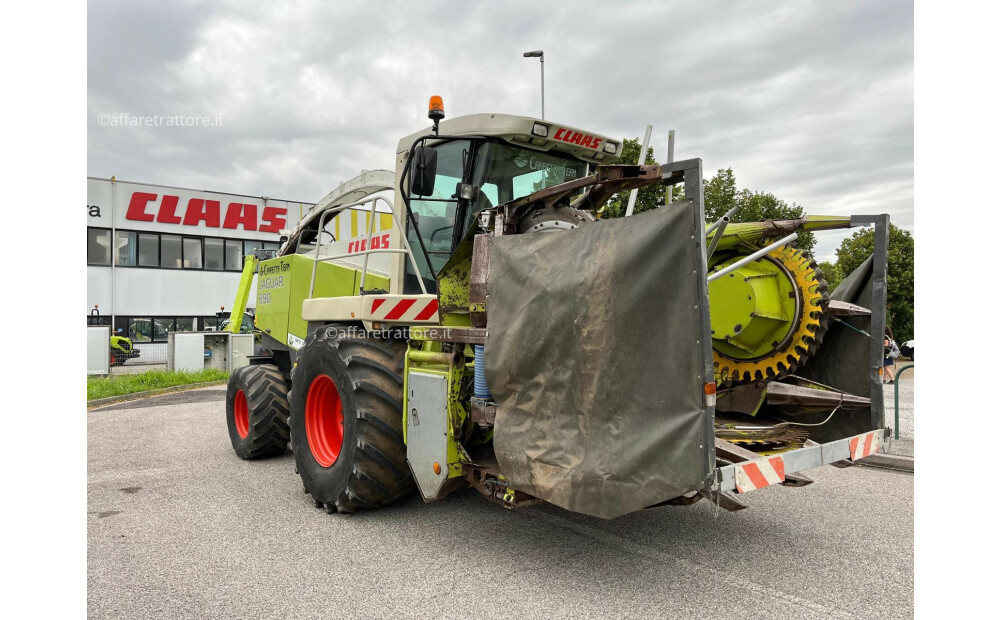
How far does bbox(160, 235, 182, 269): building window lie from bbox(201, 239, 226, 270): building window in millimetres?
952

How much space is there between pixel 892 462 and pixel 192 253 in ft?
76.9

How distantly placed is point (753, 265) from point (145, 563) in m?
4.46

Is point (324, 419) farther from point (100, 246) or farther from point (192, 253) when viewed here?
point (192, 253)

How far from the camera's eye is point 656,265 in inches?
113

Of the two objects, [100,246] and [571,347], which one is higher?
[100,246]

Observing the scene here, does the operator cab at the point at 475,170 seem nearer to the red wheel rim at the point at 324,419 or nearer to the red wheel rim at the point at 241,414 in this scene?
the red wheel rim at the point at 324,419

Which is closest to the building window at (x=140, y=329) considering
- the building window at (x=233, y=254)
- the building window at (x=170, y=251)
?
the building window at (x=170, y=251)

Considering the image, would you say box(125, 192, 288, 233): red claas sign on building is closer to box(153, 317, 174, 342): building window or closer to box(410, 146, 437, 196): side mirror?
box(153, 317, 174, 342): building window

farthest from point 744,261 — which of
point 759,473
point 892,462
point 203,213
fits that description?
point 203,213

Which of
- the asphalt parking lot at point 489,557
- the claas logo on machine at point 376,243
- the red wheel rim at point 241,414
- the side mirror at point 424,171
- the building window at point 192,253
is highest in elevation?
the building window at point 192,253

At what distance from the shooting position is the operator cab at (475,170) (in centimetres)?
448

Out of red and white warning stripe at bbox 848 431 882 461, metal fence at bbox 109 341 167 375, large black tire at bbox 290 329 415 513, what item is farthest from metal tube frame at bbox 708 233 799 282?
metal fence at bbox 109 341 167 375

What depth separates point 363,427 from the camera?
4320 mm

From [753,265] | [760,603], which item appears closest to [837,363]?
[753,265]
